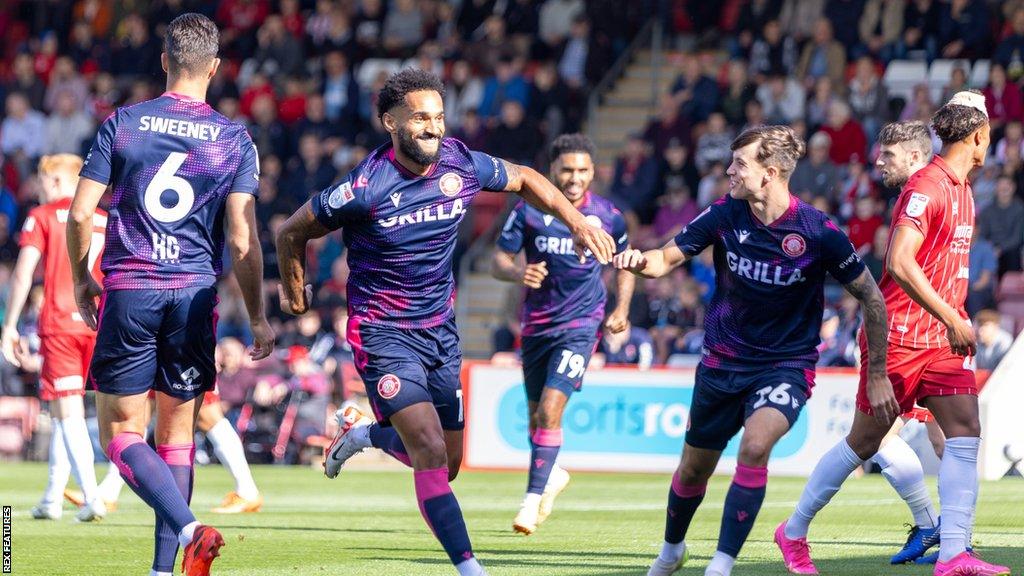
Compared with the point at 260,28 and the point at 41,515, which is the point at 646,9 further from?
the point at 41,515

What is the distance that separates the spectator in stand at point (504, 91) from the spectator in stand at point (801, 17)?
3.68 meters

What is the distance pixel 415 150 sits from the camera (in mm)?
7273

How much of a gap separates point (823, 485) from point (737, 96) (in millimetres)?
12876

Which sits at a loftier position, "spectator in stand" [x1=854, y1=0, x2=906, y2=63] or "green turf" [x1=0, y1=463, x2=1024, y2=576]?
"spectator in stand" [x1=854, y1=0, x2=906, y2=63]

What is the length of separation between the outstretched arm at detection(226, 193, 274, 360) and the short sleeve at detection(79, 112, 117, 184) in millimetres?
549

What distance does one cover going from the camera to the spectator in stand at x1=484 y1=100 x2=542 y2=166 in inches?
849

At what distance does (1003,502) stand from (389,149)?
6648 millimetres

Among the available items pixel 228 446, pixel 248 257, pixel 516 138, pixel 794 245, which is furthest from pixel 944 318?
pixel 516 138

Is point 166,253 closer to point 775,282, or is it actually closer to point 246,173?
point 246,173

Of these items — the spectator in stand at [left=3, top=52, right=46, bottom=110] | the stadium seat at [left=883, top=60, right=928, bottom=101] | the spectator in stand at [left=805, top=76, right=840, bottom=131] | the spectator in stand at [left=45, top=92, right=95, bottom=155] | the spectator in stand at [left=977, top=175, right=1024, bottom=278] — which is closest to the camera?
the spectator in stand at [left=977, top=175, right=1024, bottom=278]

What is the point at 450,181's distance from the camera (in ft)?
24.3

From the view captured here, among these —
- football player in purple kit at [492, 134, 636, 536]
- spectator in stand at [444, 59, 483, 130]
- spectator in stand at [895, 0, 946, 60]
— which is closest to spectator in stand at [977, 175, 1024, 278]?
spectator in stand at [895, 0, 946, 60]

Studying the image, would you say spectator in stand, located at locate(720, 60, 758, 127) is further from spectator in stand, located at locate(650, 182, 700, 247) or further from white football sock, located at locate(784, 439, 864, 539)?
white football sock, located at locate(784, 439, 864, 539)

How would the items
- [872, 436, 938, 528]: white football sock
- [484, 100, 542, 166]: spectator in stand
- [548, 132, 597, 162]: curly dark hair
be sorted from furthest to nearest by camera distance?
[484, 100, 542, 166]: spectator in stand, [548, 132, 597, 162]: curly dark hair, [872, 436, 938, 528]: white football sock
